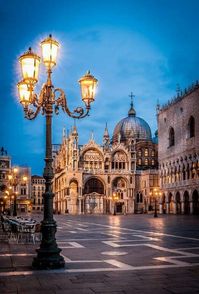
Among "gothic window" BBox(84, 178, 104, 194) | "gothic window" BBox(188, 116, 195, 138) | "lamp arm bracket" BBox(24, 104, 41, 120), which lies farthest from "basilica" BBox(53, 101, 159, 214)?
"lamp arm bracket" BBox(24, 104, 41, 120)

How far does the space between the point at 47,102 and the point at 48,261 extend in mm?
3489

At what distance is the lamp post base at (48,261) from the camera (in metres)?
8.97

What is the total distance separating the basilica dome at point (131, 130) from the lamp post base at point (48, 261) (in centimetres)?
8435

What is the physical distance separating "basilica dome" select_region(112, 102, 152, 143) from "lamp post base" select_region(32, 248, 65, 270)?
84.3 m

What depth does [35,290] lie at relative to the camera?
680cm

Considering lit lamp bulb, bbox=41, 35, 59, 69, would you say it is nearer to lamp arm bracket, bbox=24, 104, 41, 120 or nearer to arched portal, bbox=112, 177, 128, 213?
lamp arm bracket, bbox=24, 104, 41, 120

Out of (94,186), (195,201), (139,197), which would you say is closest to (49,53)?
(195,201)

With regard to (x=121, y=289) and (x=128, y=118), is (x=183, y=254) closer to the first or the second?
(x=121, y=289)

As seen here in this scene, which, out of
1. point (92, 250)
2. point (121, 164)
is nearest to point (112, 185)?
point (121, 164)

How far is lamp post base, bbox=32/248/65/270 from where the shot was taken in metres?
8.97

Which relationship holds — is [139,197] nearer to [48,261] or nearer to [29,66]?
[29,66]

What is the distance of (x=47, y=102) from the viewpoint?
9.93 m

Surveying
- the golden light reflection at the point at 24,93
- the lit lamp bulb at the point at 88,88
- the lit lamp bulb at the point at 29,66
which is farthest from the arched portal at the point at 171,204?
the lit lamp bulb at the point at 29,66

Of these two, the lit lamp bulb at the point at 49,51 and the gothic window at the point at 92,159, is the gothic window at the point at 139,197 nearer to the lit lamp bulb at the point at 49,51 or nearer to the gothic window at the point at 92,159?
the gothic window at the point at 92,159
